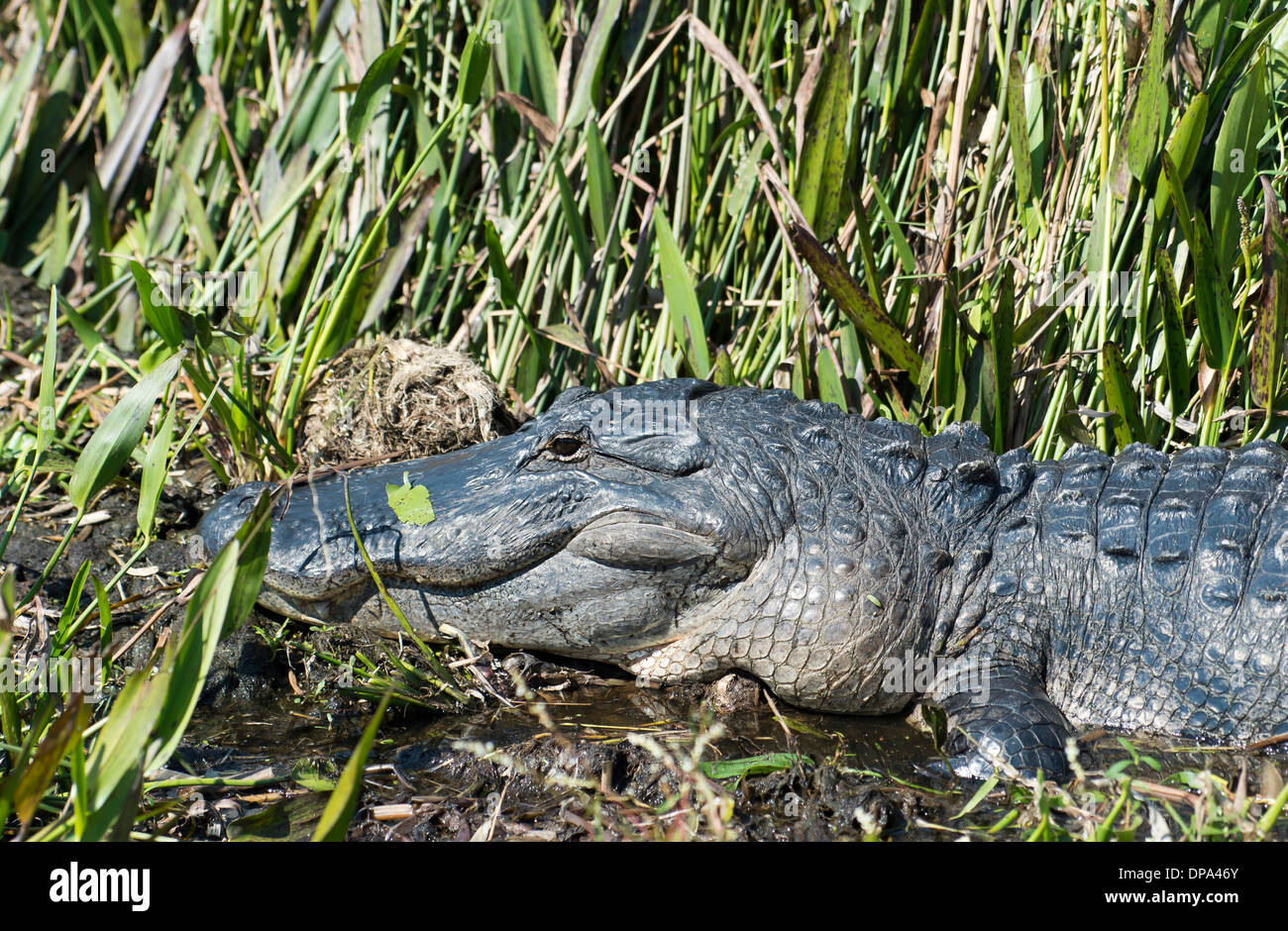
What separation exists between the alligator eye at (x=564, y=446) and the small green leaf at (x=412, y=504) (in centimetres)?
37

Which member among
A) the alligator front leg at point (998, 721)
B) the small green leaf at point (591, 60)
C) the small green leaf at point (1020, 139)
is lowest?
the alligator front leg at point (998, 721)

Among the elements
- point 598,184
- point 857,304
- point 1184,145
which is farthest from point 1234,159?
point 598,184

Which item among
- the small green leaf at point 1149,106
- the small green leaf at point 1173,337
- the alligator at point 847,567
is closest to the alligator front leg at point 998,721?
the alligator at point 847,567

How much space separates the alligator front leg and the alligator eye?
117 centimetres

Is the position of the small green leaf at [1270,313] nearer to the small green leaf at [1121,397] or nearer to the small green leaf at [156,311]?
the small green leaf at [1121,397]

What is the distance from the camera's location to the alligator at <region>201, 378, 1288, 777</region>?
278cm

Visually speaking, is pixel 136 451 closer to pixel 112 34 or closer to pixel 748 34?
pixel 112 34

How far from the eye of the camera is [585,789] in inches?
98.1

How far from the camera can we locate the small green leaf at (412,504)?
2910mm

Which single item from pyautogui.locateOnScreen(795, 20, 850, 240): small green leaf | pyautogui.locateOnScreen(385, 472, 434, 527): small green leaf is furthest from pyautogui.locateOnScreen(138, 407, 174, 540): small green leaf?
pyautogui.locateOnScreen(795, 20, 850, 240): small green leaf

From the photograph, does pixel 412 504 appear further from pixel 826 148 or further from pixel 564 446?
pixel 826 148

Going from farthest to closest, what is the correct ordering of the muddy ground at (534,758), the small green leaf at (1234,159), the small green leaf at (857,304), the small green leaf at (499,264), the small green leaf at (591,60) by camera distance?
the small green leaf at (591,60), the small green leaf at (499,264), the small green leaf at (857,304), the small green leaf at (1234,159), the muddy ground at (534,758)

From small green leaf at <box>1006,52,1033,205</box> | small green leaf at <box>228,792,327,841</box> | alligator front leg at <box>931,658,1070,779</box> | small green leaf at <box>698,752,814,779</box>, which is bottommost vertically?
small green leaf at <box>228,792,327,841</box>

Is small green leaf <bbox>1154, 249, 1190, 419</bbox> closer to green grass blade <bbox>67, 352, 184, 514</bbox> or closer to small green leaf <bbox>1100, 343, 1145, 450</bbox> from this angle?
small green leaf <bbox>1100, 343, 1145, 450</bbox>
